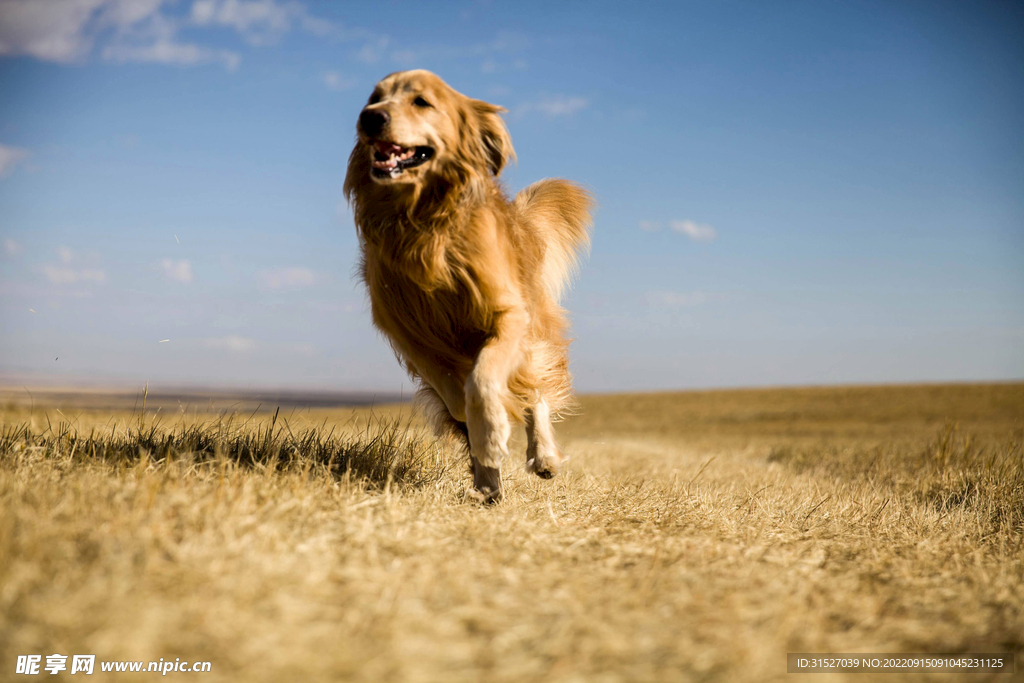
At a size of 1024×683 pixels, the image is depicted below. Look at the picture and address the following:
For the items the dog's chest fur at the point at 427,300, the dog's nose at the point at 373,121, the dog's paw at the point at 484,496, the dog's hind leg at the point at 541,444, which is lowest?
the dog's paw at the point at 484,496

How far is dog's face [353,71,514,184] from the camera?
288 cm

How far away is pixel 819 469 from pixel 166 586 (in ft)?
20.3

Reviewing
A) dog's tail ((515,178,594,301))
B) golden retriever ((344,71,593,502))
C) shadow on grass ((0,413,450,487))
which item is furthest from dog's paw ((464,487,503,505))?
dog's tail ((515,178,594,301))

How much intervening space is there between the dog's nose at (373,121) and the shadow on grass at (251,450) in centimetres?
152

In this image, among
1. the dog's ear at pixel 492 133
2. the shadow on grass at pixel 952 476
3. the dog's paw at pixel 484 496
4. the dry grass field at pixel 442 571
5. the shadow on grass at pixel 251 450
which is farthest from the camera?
the shadow on grass at pixel 952 476

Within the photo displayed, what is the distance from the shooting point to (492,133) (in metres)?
3.31

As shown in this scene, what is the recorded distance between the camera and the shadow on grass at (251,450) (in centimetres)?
295

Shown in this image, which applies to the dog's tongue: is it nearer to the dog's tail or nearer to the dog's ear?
the dog's ear

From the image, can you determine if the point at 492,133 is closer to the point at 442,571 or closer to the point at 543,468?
the point at 543,468

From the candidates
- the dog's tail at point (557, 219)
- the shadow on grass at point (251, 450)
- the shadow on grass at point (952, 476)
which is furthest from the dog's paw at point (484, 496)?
the shadow on grass at point (952, 476)

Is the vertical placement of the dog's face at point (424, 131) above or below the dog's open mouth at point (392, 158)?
above

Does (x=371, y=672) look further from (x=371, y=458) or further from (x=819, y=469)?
(x=819, y=469)

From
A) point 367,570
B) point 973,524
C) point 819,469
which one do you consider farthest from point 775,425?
point 367,570

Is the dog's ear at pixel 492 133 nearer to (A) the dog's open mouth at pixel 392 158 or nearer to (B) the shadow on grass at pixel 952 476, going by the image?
(A) the dog's open mouth at pixel 392 158
